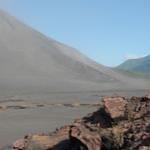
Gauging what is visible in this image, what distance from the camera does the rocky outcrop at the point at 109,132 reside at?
1167 centimetres

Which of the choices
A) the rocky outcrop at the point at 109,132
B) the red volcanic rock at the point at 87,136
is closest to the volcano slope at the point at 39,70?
the rocky outcrop at the point at 109,132

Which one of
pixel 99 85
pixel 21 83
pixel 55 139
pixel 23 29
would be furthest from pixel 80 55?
pixel 55 139

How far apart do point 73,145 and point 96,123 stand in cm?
208

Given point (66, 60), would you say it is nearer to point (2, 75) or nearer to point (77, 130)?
point (2, 75)

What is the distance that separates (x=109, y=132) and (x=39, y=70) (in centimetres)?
7706

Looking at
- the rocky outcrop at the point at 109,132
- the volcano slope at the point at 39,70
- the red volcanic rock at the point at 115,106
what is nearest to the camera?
the rocky outcrop at the point at 109,132

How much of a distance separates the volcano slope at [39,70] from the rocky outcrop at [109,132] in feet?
160

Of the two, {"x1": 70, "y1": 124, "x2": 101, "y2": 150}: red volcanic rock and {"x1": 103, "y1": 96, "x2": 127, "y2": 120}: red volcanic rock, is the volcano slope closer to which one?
{"x1": 103, "y1": 96, "x2": 127, "y2": 120}: red volcanic rock

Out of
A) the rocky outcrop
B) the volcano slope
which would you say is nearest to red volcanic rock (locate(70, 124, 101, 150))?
the rocky outcrop

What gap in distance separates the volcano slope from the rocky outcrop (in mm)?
48811

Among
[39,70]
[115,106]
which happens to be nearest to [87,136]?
[115,106]

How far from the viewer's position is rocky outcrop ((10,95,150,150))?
460 inches

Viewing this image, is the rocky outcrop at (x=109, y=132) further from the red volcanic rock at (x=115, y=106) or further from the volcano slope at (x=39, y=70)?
the volcano slope at (x=39, y=70)

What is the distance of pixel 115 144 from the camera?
461 inches
